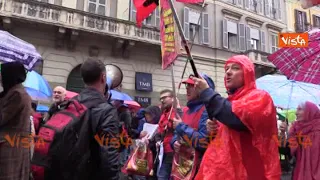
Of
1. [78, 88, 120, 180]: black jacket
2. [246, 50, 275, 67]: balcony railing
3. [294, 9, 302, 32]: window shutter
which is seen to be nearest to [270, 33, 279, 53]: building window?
[294, 9, 302, 32]: window shutter

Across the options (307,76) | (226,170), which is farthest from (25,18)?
(226,170)

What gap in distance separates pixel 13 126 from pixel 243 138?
82.6 inches

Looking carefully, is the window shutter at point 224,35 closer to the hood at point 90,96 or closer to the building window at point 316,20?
the building window at point 316,20

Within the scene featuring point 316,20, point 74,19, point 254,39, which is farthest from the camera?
point 316,20

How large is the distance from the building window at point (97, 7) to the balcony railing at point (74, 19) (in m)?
0.92

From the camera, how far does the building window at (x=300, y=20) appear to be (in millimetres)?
22712

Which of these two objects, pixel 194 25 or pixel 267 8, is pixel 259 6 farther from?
pixel 194 25

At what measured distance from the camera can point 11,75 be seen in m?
3.14

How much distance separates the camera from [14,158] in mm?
2969

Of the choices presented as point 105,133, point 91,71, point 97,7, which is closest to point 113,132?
point 105,133

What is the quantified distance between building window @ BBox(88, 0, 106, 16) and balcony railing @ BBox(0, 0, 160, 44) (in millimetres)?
919

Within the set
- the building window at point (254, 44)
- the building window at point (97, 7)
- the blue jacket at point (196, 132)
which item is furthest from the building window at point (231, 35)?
the blue jacket at point (196, 132)

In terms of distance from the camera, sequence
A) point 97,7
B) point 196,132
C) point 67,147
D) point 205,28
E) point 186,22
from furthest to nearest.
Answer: point 205,28 → point 186,22 → point 97,7 → point 196,132 → point 67,147

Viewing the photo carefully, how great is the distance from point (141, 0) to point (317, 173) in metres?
2.95
